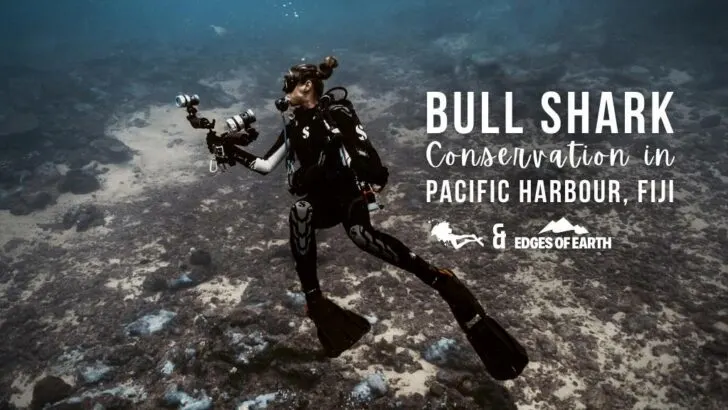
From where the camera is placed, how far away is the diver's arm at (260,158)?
3.27 m

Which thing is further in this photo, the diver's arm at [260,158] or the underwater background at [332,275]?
the underwater background at [332,275]

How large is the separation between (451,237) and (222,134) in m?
6.21

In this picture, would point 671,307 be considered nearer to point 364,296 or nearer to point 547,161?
point 364,296

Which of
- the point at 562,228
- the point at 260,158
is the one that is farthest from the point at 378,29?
the point at 260,158

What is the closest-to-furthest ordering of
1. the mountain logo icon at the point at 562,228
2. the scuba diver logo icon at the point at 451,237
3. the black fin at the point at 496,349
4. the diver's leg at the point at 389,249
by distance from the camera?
the diver's leg at the point at 389,249 → the black fin at the point at 496,349 → the scuba diver logo icon at the point at 451,237 → the mountain logo icon at the point at 562,228

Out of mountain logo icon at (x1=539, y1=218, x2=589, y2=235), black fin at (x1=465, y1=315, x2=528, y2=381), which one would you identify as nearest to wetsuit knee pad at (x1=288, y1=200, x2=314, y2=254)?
black fin at (x1=465, y1=315, x2=528, y2=381)

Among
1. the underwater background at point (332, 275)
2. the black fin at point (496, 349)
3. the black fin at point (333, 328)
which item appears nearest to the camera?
the black fin at point (496, 349)

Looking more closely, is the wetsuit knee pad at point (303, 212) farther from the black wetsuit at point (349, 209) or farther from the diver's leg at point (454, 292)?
the diver's leg at point (454, 292)

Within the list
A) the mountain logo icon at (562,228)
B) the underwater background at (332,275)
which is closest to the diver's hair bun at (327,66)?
the underwater background at (332,275)

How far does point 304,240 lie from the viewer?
3.50m

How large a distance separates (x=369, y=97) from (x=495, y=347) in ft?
55.9

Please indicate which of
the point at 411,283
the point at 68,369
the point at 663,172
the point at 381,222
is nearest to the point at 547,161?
the point at 663,172

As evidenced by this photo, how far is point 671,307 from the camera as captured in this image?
21.8ft

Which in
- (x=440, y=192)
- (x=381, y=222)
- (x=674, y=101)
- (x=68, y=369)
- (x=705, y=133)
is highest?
(x=674, y=101)
